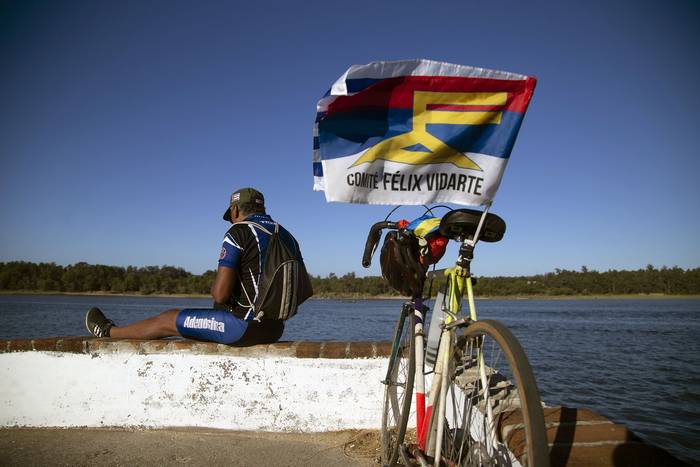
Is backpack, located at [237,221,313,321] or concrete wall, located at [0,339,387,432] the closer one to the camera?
backpack, located at [237,221,313,321]

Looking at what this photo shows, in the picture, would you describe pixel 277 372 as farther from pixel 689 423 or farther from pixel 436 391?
pixel 689 423

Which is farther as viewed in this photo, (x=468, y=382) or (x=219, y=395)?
(x=219, y=395)

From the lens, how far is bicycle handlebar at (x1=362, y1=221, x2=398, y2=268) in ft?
8.30

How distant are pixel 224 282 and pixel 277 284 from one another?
1.29 ft

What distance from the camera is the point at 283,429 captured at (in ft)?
10.2

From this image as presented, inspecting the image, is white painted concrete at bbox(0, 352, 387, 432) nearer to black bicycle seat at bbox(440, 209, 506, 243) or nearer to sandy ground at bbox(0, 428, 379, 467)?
sandy ground at bbox(0, 428, 379, 467)

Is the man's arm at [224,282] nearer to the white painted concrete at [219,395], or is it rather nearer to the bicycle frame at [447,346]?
the white painted concrete at [219,395]

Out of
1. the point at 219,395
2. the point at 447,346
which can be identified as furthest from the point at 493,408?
the point at 219,395

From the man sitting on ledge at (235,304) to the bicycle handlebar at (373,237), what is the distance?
2.42 feet

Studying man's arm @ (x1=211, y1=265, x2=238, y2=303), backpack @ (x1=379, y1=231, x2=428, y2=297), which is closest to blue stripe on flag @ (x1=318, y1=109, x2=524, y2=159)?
backpack @ (x1=379, y1=231, x2=428, y2=297)

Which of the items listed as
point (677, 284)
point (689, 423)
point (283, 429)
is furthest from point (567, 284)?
point (283, 429)

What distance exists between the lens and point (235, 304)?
314 cm

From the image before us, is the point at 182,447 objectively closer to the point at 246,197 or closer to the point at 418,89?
the point at 246,197

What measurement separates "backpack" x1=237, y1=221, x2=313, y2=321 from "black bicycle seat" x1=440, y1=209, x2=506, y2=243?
57.1 inches
